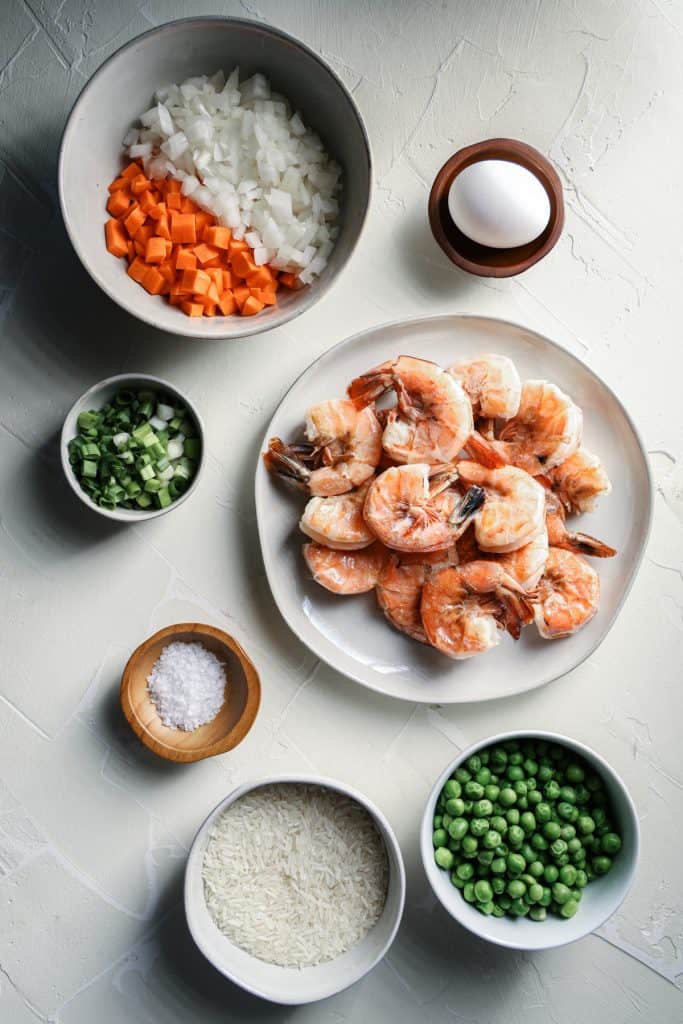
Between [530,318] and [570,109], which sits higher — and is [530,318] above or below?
below

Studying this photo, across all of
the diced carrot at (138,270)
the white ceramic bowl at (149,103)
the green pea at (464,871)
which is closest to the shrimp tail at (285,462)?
the white ceramic bowl at (149,103)

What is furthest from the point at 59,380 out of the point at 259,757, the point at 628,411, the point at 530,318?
the point at 628,411

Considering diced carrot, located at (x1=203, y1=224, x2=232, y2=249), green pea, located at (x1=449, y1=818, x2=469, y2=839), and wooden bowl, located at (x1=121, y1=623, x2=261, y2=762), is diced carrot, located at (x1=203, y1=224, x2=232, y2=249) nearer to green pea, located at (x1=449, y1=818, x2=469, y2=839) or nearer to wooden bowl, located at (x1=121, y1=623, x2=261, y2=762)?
wooden bowl, located at (x1=121, y1=623, x2=261, y2=762)

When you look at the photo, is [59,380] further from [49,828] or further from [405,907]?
[405,907]

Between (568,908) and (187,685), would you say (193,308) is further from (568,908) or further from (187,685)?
(568,908)

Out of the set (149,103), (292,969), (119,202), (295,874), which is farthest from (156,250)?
(292,969)

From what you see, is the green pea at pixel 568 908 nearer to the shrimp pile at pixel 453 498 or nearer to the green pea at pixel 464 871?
the green pea at pixel 464 871
